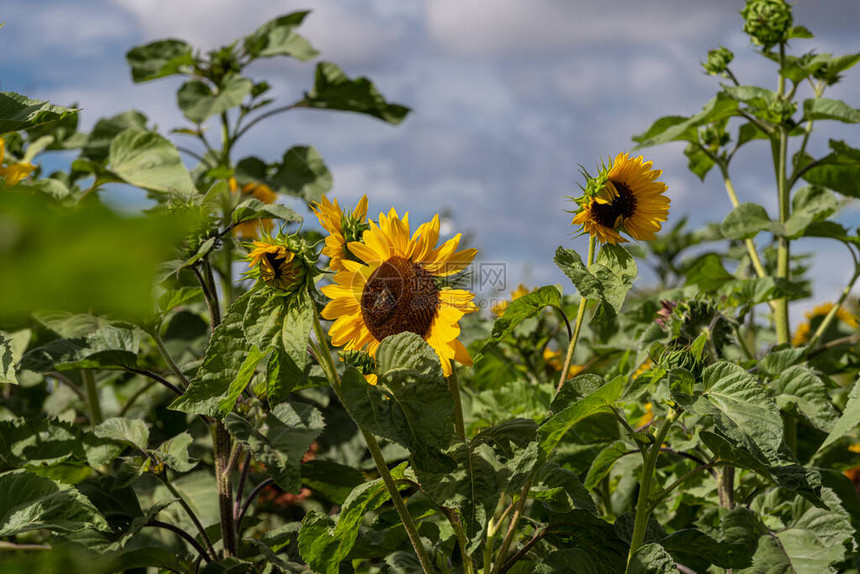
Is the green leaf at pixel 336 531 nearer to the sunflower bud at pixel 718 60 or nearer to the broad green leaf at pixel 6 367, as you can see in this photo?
the broad green leaf at pixel 6 367

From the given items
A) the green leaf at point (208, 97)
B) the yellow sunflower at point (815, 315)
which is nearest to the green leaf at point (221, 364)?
the green leaf at point (208, 97)

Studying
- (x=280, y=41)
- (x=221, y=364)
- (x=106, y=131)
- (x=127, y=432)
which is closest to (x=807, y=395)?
(x=221, y=364)

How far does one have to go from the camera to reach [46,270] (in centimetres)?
16

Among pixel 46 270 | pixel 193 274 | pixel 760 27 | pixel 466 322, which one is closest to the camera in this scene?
pixel 46 270

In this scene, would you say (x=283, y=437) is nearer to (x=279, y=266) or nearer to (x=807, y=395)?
(x=279, y=266)

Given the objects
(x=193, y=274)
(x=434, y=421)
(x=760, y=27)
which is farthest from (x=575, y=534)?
(x=760, y=27)

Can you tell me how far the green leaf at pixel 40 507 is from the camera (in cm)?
94

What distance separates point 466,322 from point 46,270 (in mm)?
1932

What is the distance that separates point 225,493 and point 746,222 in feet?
4.01

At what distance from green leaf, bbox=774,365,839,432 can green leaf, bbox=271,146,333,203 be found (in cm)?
138

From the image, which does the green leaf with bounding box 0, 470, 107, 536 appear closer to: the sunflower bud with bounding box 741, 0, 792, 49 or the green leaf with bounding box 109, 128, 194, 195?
the green leaf with bounding box 109, 128, 194, 195

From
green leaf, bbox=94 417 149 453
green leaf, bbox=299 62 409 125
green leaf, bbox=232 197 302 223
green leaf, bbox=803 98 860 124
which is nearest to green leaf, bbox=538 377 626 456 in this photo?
green leaf, bbox=232 197 302 223

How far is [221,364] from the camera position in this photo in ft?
2.84

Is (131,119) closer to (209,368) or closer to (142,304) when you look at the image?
(209,368)
